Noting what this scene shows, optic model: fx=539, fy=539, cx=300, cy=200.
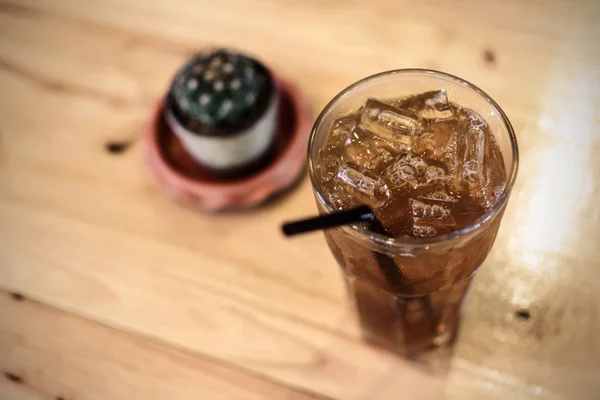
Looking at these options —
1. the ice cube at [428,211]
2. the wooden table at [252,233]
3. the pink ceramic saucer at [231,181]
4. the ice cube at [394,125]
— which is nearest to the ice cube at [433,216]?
the ice cube at [428,211]

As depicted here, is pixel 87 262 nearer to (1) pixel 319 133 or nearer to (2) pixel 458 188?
(1) pixel 319 133

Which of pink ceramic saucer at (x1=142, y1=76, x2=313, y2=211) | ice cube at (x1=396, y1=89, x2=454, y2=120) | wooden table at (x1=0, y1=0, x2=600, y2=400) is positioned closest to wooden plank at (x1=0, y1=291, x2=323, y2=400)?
wooden table at (x1=0, y1=0, x2=600, y2=400)

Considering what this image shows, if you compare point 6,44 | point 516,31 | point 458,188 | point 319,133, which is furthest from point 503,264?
point 6,44

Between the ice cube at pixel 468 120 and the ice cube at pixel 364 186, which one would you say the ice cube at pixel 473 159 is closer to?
the ice cube at pixel 468 120

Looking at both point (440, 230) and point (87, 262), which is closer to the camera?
point (440, 230)

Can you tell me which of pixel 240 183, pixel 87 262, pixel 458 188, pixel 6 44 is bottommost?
pixel 87 262

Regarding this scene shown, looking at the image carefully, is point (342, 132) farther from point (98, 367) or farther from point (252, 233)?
point (98, 367)

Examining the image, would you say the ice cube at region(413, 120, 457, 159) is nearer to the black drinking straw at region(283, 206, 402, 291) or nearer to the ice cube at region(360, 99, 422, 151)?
the ice cube at region(360, 99, 422, 151)
